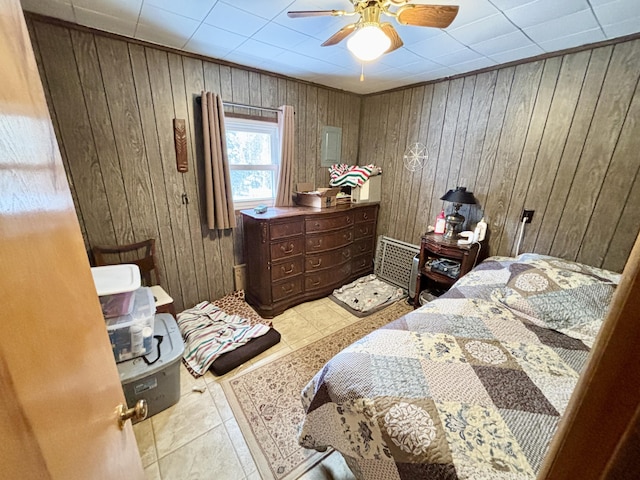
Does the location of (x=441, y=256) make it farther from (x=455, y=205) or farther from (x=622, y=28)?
(x=622, y=28)

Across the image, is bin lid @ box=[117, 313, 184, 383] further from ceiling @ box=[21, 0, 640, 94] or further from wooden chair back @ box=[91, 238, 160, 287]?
ceiling @ box=[21, 0, 640, 94]

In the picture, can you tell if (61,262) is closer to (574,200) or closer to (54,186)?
(54,186)

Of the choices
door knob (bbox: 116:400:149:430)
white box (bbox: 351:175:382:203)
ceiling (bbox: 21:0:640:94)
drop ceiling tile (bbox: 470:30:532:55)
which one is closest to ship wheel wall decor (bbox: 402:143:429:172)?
white box (bbox: 351:175:382:203)

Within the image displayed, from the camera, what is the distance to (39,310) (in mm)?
426

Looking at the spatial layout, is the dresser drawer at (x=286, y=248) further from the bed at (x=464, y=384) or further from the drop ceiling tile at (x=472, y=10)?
the drop ceiling tile at (x=472, y=10)

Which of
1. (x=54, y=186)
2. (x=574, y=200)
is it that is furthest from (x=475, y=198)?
(x=54, y=186)

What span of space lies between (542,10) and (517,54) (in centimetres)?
67

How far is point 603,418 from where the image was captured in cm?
28

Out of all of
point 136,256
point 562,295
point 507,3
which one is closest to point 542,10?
point 507,3

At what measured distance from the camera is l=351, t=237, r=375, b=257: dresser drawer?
3.29 metres

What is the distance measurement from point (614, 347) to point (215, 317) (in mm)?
2552

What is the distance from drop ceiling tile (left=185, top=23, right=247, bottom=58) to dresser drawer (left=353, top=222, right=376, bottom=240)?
82.6 inches

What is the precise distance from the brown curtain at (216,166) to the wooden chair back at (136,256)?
0.54 m

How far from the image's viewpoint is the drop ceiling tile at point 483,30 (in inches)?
61.9
